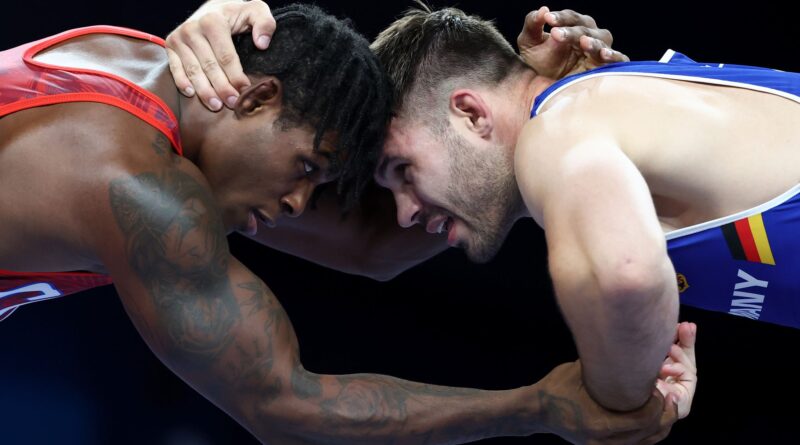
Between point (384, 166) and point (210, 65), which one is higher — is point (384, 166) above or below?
below

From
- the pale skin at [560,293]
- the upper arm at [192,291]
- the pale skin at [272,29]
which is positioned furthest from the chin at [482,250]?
the upper arm at [192,291]

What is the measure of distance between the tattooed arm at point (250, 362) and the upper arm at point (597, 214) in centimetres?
41

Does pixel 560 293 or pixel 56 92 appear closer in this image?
pixel 560 293

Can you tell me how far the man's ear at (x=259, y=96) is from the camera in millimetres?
2275

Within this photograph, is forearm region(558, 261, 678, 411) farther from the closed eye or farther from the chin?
the closed eye

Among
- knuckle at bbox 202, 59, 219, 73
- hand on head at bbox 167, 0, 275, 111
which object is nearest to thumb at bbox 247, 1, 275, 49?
hand on head at bbox 167, 0, 275, 111

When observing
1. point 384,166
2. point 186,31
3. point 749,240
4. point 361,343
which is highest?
point 186,31

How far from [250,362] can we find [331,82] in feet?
2.19

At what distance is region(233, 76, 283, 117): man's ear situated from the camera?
2.28 m

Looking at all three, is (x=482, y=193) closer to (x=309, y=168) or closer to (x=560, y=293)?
(x=309, y=168)

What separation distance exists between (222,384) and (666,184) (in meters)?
0.93

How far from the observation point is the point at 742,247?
2025 millimetres

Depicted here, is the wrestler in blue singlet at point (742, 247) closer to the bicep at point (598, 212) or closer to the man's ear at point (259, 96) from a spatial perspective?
the bicep at point (598, 212)

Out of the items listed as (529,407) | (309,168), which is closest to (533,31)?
(309,168)
